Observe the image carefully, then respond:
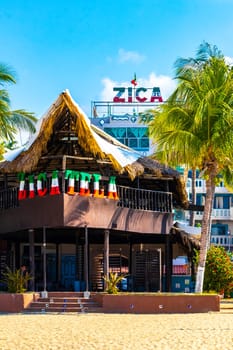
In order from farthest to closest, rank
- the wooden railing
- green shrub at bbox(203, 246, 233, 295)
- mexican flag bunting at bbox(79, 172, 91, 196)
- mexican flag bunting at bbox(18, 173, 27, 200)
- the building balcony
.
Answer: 1. the building balcony
2. green shrub at bbox(203, 246, 233, 295)
3. the wooden railing
4. mexican flag bunting at bbox(18, 173, 27, 200)
5. mexican flag bunting at bbox(79, 172, 91, 196)

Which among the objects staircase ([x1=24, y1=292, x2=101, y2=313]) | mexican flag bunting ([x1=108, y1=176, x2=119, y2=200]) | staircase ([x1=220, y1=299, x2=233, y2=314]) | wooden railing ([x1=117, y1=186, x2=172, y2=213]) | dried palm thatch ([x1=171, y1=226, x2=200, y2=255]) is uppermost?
mexican flag bunting ([x1=108, y1=176, x2=119, y2=200])

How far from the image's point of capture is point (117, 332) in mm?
15055

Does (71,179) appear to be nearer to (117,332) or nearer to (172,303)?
(172,303)

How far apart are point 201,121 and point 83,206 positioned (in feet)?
15.0

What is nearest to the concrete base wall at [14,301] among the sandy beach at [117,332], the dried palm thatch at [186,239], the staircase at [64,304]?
the staircase at [64,304]

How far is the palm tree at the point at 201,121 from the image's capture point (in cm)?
2184

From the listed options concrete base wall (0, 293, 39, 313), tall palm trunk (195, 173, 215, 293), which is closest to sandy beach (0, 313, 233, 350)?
concrete base wall (0, 293, 39, 313)

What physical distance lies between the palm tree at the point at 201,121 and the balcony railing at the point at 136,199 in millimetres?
2080

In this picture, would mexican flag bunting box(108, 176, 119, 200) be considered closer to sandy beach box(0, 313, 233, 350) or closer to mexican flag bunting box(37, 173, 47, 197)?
mexican flag bunting box(37, 173, 47, 197)

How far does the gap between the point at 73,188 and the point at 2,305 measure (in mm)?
4168

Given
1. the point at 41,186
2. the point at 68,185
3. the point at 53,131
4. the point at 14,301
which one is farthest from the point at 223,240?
the point at 14,301

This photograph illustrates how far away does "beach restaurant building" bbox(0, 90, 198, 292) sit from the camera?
74.1 feet

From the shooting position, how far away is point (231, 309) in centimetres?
2184

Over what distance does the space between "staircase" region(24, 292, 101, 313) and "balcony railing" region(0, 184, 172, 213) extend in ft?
12.7
